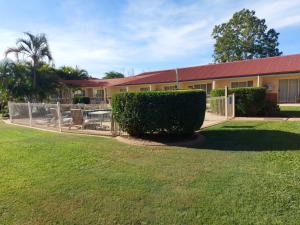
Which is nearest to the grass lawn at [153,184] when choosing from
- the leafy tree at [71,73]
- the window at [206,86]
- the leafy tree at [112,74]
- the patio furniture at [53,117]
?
the patio furniture at [53,117]

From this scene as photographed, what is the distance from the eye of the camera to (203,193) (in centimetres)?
458

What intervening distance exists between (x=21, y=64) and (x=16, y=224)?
72.4ft

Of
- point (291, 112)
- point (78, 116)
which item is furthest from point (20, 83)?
point (291, 112)

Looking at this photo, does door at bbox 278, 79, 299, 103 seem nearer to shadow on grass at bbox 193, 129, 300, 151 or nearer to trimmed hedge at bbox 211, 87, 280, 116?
trimmed hedge at bbox 211, 87, 280, 116

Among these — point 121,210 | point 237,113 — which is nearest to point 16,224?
point 121,210

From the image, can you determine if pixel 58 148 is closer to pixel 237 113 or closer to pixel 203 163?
pixel 203 163

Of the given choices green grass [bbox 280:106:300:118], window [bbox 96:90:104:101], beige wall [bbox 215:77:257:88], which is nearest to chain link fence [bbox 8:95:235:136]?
green grass [bbox 280:106:300:118]

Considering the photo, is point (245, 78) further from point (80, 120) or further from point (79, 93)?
point (79, 93)

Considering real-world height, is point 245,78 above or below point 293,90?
above

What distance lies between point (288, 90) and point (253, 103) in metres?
11.3

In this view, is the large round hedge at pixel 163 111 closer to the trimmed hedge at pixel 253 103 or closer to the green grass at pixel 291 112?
the trimmed hedge at pixel 253 103

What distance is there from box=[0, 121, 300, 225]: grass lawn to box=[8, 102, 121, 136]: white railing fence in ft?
11.4

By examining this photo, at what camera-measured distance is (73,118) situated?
12.1 metres

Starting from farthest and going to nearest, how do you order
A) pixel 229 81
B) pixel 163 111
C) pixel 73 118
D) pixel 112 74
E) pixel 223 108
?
pixel 112 74, pixel 229 81, pixel 223 108, pixel 73 118, pixel 163 111
